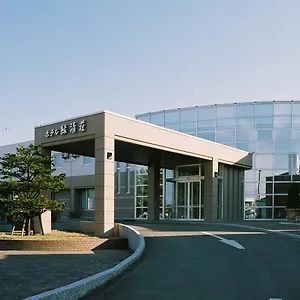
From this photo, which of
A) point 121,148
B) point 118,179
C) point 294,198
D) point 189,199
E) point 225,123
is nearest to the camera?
point 121,148

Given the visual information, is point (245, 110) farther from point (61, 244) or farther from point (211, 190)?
point (61, 244)

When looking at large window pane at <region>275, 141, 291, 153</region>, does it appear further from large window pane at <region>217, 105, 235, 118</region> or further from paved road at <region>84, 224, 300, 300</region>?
paved road at <region>84, 224, 300, 300</region>

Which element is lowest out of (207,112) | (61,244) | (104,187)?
(61,244)

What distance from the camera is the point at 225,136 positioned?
3297 cm

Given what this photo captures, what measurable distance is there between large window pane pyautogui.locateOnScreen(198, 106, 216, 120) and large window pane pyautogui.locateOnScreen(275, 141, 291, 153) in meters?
5.12

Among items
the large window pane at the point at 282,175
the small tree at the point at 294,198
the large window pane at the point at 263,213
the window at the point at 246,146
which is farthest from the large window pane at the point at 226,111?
the small tree at the point at 294,198

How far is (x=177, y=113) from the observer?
3472 centimetres

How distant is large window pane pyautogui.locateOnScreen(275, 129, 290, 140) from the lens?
3200 centimetres

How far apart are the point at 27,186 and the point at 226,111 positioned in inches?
780

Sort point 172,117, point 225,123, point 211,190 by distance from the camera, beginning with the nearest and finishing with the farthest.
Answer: point 211,190 < point 225,123 < point 172,117

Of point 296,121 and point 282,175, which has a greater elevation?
point 296,121

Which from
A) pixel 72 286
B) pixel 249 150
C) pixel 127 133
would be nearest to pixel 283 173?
pixel 249 150

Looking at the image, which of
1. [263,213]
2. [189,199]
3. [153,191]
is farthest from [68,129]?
[263,213]

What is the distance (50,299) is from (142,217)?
29745 millimetres
